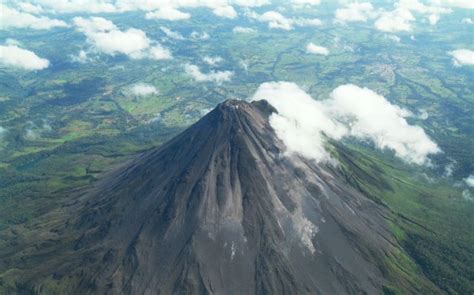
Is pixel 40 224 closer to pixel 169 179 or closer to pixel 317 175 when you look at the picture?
pixel 169 179

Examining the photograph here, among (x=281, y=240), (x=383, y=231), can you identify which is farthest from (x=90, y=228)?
(x=383, y=231)

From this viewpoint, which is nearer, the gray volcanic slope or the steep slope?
the gray volcanic slope

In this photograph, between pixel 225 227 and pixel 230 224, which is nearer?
pixel 225 227

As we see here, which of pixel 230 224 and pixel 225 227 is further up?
pixel 230 224

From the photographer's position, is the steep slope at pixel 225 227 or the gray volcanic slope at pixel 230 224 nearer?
the gray volcanic slope at pixel 230 224
